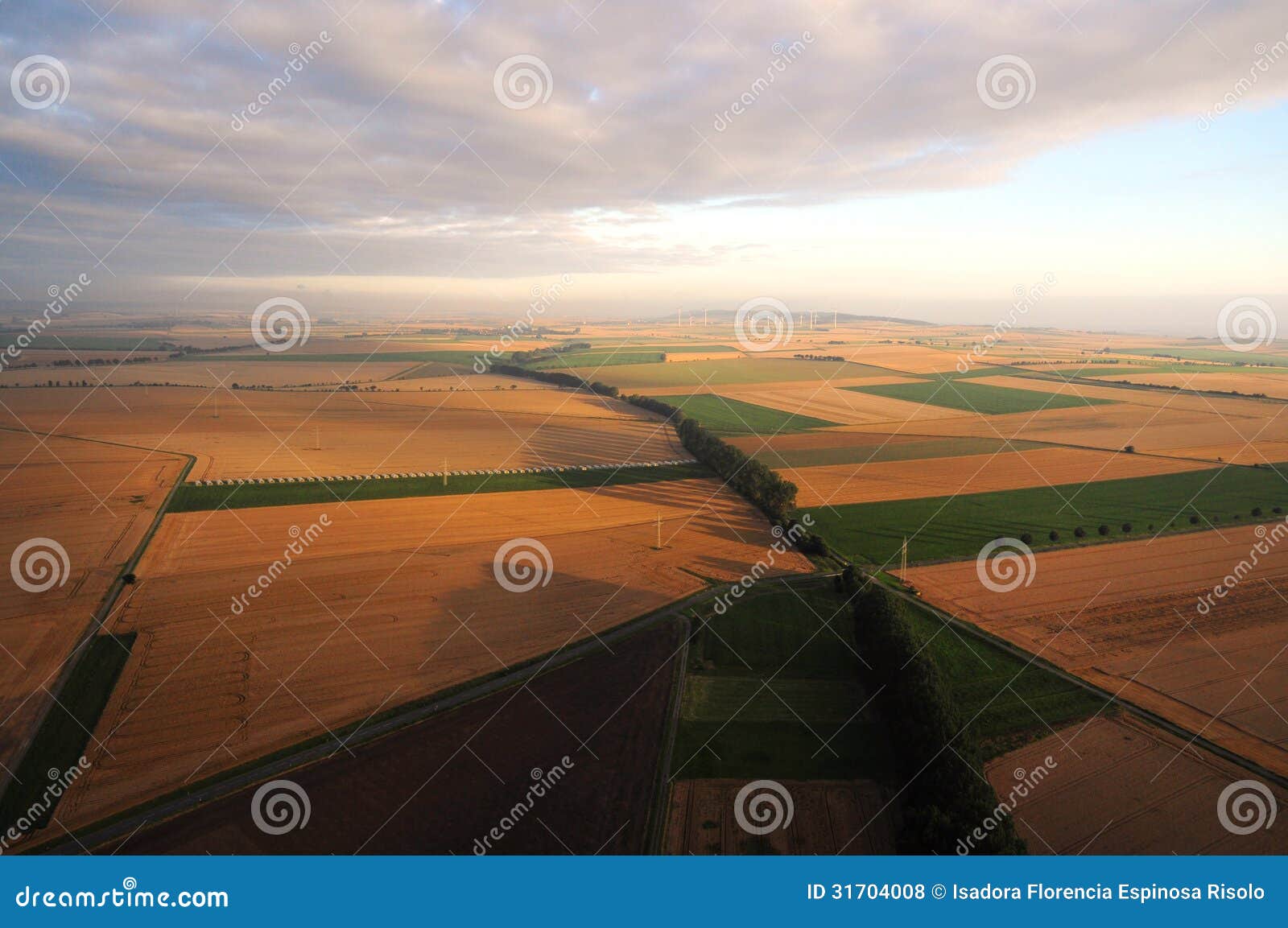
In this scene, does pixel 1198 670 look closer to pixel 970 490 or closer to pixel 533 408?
pixel 970 490

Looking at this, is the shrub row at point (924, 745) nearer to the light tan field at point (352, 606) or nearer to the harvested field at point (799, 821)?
the harvested field at point (799, 821)

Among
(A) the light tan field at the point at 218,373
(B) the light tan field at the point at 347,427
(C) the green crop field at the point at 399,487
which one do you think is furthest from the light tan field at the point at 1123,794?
(A) the light tan field at the point at 218,373

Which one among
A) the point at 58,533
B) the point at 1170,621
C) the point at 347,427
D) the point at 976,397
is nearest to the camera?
the point at 1170,621

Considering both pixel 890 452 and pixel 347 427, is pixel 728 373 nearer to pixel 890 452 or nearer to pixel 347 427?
pixel 890 452

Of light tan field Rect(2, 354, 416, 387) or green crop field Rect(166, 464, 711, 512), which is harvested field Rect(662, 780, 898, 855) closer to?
green crop field Rect(166, 464, 711, 512)

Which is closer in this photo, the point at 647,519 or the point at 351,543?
the point at 351,543

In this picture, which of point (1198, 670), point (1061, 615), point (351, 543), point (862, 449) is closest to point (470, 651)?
point (351, 543)

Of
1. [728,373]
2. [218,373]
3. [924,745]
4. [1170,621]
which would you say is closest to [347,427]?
[218,373]
